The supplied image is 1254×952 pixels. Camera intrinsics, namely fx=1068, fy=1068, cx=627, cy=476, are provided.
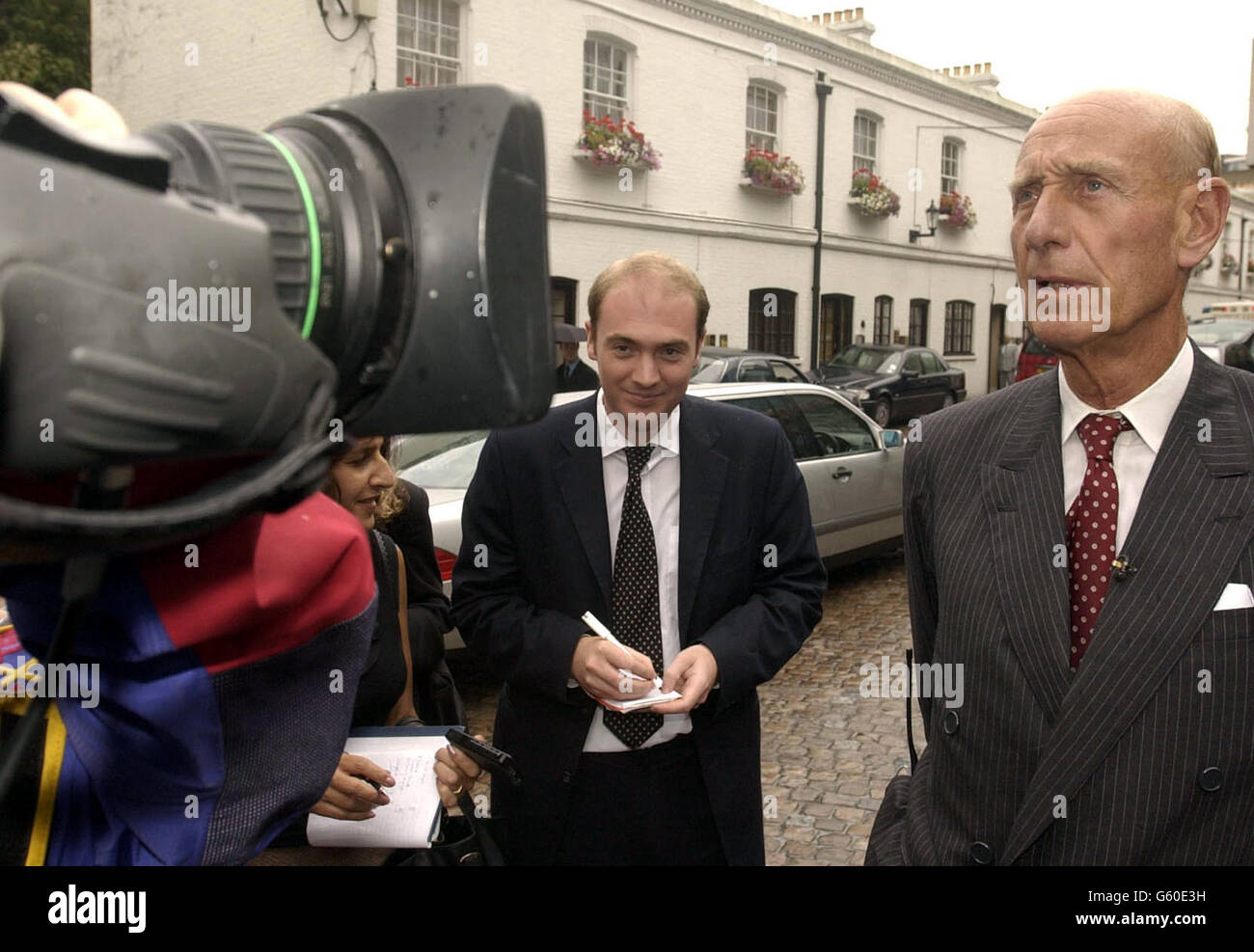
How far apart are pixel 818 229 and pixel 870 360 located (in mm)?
2998

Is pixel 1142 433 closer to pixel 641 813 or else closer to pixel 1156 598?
pixel 1156 598

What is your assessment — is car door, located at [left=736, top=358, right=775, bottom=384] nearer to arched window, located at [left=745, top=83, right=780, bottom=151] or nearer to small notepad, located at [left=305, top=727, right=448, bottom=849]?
arched window, located at [left=745, top=83, right=780, bottom=151]

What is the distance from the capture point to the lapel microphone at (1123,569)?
5.53 ft

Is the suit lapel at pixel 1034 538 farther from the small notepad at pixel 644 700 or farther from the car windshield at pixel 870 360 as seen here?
the car windshield at pixel 870 360

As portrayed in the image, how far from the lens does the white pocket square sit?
1607mm

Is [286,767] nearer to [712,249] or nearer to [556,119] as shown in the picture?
[556,119]

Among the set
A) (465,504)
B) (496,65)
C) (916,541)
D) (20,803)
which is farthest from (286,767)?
(496,65)

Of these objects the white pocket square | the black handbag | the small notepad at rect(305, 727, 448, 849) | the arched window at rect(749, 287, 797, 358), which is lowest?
the black handbag

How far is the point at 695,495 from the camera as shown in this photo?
8.32ft

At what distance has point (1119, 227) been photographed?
5.68 feet

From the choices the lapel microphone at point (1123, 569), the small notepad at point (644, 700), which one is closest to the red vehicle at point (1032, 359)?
the small notepad at point (644, 700)

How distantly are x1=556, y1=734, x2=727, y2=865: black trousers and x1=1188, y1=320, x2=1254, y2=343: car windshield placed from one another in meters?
23.2

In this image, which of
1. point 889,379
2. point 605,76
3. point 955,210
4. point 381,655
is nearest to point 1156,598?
point 381,655

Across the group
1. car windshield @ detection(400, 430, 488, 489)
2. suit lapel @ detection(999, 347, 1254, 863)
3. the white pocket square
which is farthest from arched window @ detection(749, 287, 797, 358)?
the white pocket square
